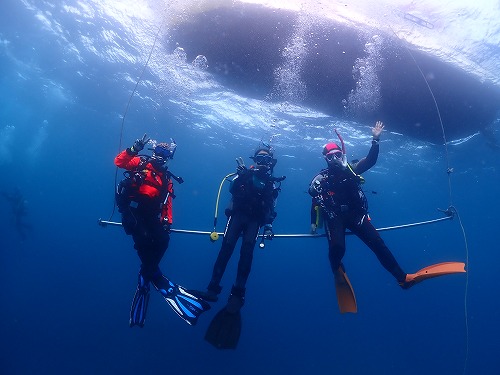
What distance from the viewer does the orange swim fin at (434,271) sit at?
6.64 metres

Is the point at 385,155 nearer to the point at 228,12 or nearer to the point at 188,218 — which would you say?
the point at 228,12

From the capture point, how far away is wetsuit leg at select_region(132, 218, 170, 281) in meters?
6.95

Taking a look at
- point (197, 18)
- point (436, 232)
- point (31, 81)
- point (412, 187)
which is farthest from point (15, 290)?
point (436, 232)

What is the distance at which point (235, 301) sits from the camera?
20.8 feet

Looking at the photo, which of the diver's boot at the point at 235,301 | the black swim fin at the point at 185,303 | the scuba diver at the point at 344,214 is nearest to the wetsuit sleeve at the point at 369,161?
the scuba diver at the point at 344,214

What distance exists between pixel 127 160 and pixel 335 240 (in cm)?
449

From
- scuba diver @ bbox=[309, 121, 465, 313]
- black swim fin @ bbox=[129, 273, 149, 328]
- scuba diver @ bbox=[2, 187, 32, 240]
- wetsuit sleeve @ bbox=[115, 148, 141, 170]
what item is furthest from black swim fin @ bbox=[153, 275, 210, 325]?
scuba diver @ bbox=[2, 187, 32, 240]

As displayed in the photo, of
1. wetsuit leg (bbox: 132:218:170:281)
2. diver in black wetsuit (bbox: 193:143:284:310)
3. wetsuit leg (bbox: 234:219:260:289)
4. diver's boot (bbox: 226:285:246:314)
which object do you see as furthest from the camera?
diver in black wetsuit (bbox: 193:143:284:310)

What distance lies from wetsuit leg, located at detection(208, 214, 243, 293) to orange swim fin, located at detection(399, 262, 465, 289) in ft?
11.8

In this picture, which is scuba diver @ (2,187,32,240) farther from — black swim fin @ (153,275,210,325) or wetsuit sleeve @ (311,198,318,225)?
wetsuit sleeve @ (311,198,318,225)

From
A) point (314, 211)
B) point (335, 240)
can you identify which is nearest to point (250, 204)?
point (314, 211)

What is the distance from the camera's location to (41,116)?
4075 cm

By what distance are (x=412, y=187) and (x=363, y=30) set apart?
2498 cm

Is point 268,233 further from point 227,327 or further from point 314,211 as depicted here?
point 227,327
